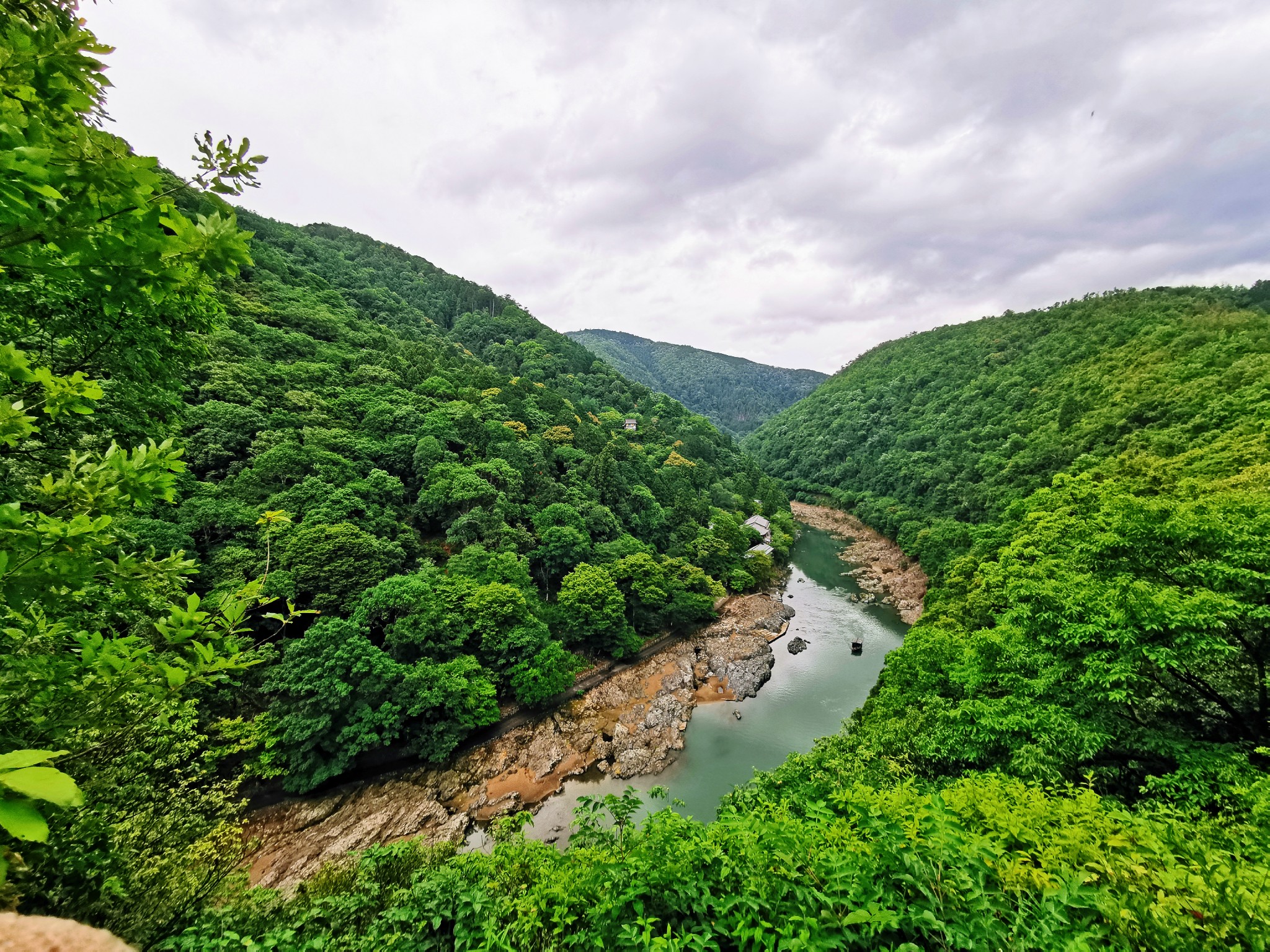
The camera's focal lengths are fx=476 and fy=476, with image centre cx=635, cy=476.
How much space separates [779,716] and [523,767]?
33.8ft

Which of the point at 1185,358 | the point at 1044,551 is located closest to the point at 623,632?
the point at 1044,551

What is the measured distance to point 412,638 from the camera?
52.5ft

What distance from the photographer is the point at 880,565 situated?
37.0 m

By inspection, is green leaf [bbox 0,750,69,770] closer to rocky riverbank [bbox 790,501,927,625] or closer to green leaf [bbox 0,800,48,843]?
green leaf [bbox 0,800,48,843]

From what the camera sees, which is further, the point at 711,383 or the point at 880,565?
the point at 711,383

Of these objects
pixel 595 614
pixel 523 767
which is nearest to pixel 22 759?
pixel 523 767

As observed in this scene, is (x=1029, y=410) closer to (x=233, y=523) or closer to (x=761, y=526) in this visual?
(x=761, y=526)

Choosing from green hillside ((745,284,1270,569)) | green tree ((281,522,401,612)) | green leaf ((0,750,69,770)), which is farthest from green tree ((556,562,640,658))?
green leaf ((0,750,69,770))

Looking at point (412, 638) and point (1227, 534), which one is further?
point (412, 638)

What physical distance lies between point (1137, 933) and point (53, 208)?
6477mm

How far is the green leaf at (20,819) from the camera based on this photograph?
0.91 meters

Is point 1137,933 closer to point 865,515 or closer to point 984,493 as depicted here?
point 984,493

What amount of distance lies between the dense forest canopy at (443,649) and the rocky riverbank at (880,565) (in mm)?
3556

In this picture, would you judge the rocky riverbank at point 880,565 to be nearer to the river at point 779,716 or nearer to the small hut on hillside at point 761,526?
the river at point 779,716
